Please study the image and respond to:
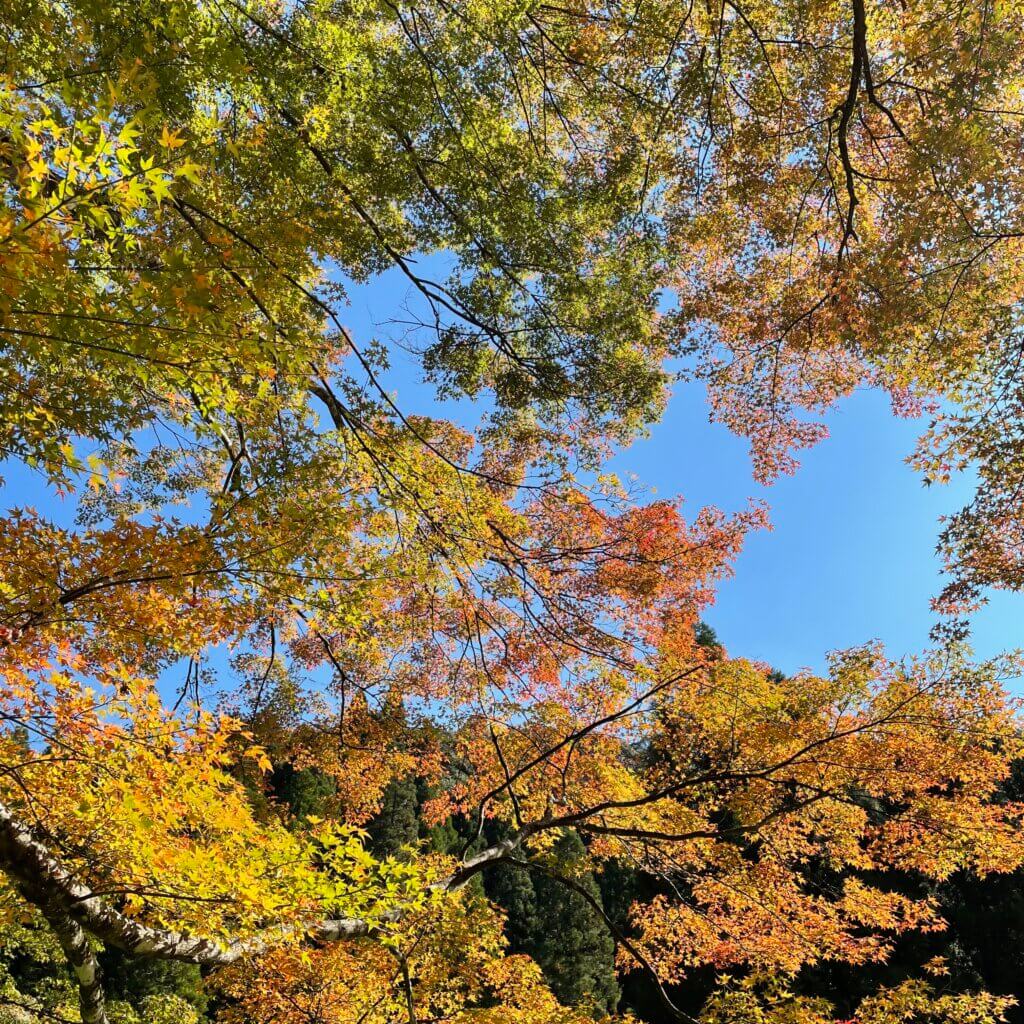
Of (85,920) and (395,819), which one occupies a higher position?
(395,819)

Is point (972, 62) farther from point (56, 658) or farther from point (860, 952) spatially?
point (860, 952)

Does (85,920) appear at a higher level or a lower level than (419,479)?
lower

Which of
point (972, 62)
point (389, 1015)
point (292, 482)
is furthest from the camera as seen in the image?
point (389, 1015)

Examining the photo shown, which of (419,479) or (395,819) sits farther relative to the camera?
(395,819)

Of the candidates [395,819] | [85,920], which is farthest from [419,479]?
[395,819]

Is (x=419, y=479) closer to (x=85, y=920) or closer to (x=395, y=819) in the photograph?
(x=85, y=920)

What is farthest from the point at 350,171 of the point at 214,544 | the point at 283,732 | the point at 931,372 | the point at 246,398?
the point at 283,732

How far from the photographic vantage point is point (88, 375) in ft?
12.6

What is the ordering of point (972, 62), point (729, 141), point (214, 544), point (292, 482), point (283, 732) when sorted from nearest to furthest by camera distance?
point (214, 544) → point (972, 62) → point (292, 482) → point (729, 141) → point (283, 732)

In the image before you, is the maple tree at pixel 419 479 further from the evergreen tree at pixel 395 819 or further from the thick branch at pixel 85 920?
the evergreen tree at pixel 395 819

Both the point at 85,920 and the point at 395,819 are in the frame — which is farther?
the point at 395,819

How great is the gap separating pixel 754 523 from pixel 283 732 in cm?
677

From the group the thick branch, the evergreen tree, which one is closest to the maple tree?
the thick branch

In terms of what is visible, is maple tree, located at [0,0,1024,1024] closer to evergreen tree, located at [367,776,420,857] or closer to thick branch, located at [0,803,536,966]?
thick branch, located at [0,803,536,966]
